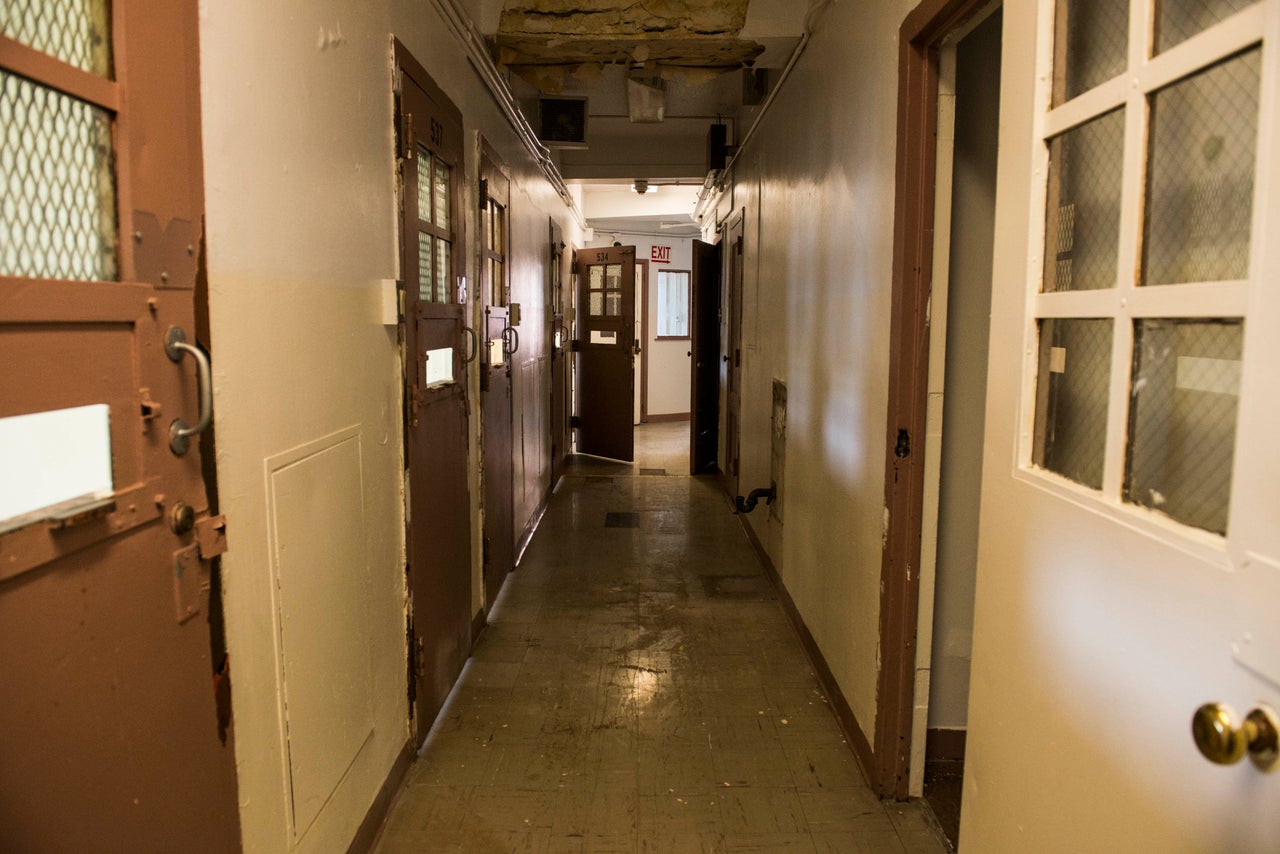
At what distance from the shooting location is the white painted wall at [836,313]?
2.29 meters

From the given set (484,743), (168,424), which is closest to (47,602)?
(168,424)

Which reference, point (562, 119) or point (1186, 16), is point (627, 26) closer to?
point (562, 119)

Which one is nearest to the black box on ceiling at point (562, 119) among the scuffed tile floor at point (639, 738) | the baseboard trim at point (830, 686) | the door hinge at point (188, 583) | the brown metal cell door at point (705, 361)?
the brown metal cell door at point (705, 361)

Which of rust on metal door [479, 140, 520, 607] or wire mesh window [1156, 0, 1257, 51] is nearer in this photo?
wire mesh window [1156, 0, 1257, 51]

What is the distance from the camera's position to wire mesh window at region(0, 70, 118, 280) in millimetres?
854

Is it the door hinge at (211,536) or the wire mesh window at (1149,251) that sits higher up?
the wire mesh window at (1149,251)

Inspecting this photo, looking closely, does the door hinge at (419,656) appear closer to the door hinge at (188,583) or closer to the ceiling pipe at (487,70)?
the door hinge at (188,583)

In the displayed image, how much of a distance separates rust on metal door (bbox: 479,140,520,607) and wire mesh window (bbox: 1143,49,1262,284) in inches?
104

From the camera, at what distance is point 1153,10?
993mm

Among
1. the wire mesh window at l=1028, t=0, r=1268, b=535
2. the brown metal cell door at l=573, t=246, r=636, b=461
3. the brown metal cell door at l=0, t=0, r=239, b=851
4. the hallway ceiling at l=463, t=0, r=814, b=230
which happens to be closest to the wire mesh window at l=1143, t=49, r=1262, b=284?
the wire mesh window at l=1028, t=0, r=1268, b=535

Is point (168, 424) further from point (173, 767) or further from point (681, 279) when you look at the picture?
point (681, 279)

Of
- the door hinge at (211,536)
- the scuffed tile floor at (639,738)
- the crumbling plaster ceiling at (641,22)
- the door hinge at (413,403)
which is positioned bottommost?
the scuffed tile floor at (639,738)

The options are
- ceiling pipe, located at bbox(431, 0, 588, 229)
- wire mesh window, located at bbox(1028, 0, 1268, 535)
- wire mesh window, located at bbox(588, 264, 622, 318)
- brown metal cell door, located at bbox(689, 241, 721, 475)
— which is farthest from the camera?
wire mesh window, located at bbox(588, 264, 622, 318)

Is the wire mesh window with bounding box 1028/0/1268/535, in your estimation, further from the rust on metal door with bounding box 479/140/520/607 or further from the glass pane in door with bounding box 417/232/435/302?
the rust on metal door with bounding box 479/140/520/607
